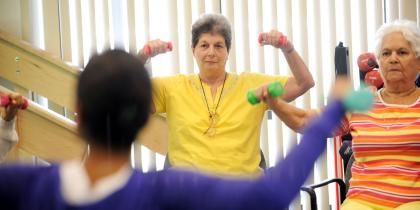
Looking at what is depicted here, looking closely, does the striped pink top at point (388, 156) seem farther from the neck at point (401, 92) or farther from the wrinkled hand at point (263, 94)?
the wrinkled hand at point (263, 94)

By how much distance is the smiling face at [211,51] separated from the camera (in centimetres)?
205

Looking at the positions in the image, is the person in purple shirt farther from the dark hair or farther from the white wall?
the white wall

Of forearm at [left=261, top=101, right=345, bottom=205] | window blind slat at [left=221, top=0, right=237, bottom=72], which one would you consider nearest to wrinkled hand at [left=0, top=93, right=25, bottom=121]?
forearm at [left=261, top=101, right=345, bottom=205]

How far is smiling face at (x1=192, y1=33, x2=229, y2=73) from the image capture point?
2053mm

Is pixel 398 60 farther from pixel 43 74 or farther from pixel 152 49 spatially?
pixel 43 74

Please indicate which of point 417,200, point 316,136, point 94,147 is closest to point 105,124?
point 94,147

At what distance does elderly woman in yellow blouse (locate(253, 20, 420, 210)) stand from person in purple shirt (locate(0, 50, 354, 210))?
0.86 metres

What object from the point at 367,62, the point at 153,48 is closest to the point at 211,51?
the point at 153,48

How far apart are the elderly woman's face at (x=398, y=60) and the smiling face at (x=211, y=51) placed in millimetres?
606

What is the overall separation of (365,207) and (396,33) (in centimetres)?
64

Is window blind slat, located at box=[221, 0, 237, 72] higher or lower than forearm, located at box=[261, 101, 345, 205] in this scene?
higher

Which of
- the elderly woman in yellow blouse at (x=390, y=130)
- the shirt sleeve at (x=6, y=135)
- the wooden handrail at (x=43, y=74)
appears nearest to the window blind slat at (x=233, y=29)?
the wooden handrail at (x=43, y=74)

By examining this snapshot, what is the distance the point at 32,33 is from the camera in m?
3.16

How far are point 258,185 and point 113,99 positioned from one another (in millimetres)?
270
